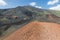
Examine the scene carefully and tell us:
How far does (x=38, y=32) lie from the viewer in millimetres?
8016

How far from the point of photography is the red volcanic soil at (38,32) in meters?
7.70

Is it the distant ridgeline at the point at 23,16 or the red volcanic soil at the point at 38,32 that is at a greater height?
the distant ridgeline at the point at 23,16

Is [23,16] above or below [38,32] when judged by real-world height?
above

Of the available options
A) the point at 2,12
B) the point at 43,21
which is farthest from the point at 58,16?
the point at 2,12

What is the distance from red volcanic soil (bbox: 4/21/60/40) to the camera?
7.70 metres

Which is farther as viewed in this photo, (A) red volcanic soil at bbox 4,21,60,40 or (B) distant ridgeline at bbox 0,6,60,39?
(B) distant ridgeline at bbox 0,6,60,39

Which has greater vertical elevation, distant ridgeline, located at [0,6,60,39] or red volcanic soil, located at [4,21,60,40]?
distant ridgeline, located at [0,6,60,39]

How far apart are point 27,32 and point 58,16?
3163mm

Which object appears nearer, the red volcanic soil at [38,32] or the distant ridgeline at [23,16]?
the red volcanic soil at [38,32]

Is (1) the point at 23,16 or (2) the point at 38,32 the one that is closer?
(2) the point at 38,32

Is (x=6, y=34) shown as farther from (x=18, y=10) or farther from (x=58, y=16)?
(x=58, y=16)

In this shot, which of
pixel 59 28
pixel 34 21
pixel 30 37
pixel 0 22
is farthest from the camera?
pixel 0 22

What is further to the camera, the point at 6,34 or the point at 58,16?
the point at 58,16

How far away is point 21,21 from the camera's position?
955cm
